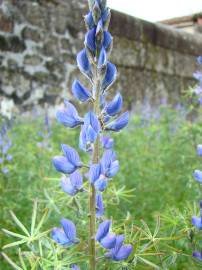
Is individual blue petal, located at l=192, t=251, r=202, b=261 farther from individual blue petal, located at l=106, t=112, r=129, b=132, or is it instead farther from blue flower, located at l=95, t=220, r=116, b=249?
individual blue petal, located at l=106, t=112, r=129, b=132

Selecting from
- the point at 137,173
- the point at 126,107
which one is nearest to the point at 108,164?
the point at 137,173

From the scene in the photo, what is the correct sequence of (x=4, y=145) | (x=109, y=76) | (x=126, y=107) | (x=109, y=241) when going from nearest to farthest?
(x=109, y=241), (x=109, y=76), (x=4, y=145), (x=126, y=107)

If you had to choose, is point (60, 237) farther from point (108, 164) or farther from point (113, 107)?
point (113, 107)

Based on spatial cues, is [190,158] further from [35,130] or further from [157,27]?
[157,27]

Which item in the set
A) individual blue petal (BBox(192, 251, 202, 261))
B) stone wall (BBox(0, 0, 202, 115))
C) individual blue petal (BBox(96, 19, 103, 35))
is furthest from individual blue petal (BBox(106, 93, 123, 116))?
stone wall (BBox(0, 0, 202, 115))

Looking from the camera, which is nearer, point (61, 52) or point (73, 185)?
point (73, 185)

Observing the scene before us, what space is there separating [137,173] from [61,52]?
3.64 meters

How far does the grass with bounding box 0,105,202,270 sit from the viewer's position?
318 cm

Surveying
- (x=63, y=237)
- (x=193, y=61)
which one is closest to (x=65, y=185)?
(x=63, y=237)

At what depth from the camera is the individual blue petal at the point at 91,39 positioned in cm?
146

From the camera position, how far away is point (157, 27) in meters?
9.72

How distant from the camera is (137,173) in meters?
4.47

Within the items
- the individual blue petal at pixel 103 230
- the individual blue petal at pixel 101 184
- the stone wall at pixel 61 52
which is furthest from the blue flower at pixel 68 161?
the stone wall at pixel 61 52

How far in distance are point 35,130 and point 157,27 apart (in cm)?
497
